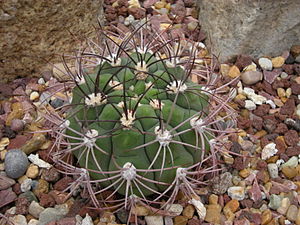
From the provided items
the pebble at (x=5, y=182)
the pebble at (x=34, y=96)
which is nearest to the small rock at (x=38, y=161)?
the pebble at (x=5, y=182)

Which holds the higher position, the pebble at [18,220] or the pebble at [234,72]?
the pebble at [234,72]

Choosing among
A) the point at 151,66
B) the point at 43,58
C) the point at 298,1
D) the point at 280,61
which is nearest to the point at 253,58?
the point at 280,61

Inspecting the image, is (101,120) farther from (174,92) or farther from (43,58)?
(43,58)

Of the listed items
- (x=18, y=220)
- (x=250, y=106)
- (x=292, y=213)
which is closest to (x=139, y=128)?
(x=18, y=220)

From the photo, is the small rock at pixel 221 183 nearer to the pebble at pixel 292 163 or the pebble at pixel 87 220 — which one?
the pebble at pixel 292 163

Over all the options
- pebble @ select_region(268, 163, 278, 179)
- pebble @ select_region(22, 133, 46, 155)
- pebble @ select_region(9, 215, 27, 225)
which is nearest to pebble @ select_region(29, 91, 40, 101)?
pebble @ select_region(22, 133, 46, 155)

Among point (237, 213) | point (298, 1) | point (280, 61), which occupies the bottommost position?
A: point (237, 213)
